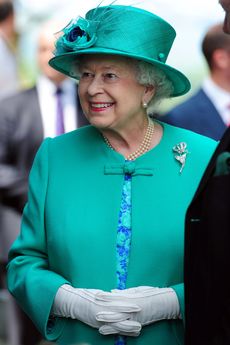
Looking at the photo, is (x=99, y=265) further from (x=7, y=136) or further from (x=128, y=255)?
(x=7, y=136)

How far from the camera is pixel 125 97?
4184 mm

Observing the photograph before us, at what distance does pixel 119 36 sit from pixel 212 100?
2.73m

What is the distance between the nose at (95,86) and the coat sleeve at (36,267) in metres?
0.38

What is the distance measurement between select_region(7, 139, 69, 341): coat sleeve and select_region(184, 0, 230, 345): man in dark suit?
2.64 feet

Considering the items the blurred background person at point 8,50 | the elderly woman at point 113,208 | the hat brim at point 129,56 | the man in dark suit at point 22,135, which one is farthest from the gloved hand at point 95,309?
the blurred background person at point 8,50

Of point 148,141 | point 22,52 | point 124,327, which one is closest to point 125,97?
point 148,141

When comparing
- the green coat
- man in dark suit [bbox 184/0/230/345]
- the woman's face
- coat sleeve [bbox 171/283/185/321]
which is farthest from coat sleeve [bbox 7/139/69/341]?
man in dark suit [bbox 184/0/230/345]

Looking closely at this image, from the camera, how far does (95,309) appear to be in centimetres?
402

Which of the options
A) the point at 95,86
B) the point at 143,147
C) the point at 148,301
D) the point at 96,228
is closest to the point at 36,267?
the point at 96,228

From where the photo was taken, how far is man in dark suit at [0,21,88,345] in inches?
267

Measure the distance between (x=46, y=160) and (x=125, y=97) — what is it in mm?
438

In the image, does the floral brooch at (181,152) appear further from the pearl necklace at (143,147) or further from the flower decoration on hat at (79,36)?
the flower decoration on hat at (79,36)

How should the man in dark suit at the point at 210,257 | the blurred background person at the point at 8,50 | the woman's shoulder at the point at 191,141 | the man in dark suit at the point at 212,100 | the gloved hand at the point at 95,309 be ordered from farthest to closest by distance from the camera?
the blurred background person at the point at 8,50 < the man in dark suit at the point at 212,100 < the woman's shoulder at the point at 191,141 < the gloved hand at the point at 95,309 < the man in dark suit at the point at 210,257

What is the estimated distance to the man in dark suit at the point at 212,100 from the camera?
6516mm
